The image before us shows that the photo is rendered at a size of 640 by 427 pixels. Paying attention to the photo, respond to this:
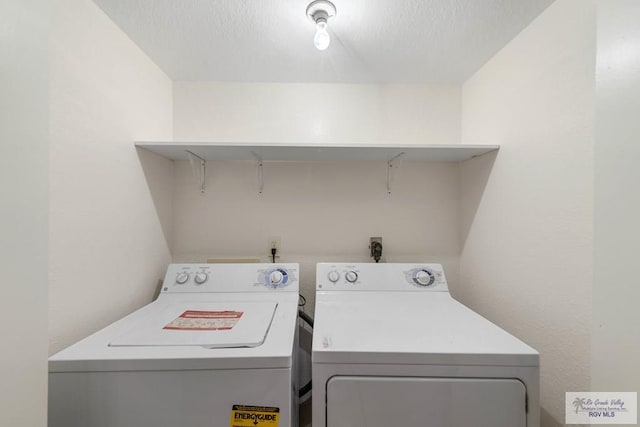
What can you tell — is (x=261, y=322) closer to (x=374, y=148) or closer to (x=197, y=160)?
(x=374, y=148)

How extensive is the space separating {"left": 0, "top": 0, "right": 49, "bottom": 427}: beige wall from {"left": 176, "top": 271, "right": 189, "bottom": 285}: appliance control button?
0.79 metres

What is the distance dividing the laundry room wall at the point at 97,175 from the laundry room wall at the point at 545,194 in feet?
5.92

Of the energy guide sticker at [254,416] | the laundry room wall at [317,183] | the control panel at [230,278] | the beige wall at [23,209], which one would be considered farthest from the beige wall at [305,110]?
the energy guide sticker at [254,416]

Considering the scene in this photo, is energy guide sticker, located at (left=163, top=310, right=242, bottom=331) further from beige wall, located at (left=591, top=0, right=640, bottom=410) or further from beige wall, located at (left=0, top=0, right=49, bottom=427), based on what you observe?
beige wall, located at (left=591, top=0, right=640, bottom=410)

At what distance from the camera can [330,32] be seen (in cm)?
115

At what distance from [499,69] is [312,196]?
1213mm

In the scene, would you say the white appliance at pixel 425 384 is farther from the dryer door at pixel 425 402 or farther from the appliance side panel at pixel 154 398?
the appliance side panel at pixel 154 398

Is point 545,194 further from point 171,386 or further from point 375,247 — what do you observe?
point 171,386

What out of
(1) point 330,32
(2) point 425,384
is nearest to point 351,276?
(2) point 425,384

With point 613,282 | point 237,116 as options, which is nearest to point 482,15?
point 613,282

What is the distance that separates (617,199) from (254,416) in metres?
1.18

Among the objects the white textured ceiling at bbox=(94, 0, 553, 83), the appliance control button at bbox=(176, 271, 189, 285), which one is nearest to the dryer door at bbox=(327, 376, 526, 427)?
the appliance control button at bbox=(176, 271, 189, 285)

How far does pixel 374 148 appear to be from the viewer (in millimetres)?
1261

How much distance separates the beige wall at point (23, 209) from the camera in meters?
0.48
